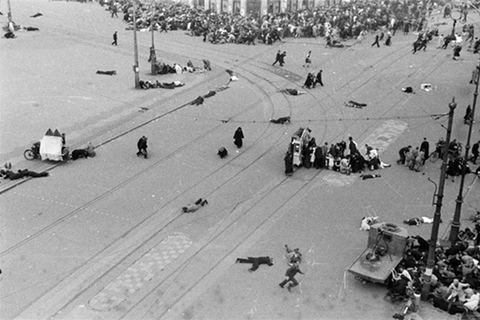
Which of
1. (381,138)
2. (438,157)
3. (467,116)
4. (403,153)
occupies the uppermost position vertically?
(467,116)

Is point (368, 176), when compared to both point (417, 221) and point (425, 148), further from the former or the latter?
point (417, 221)

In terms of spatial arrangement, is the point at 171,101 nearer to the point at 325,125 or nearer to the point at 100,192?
the point at 325,125

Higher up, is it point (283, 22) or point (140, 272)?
point (283, 22)

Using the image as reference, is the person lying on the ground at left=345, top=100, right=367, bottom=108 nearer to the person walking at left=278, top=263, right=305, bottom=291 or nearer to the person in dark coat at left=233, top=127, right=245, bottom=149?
the person in dark coat at left=233, top=127, right=245, bottom=149

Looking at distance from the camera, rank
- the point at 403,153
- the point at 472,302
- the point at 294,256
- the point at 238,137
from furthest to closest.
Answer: the point at 238,137
the point at 403,153
the point at 294,256
the point at 472,302

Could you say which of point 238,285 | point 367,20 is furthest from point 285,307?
point 367,20

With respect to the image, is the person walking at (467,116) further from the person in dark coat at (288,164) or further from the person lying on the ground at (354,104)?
the person in dark coat at (288,164)

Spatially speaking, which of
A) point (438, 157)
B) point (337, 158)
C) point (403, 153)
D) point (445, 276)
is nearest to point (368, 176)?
point (337, 158)
